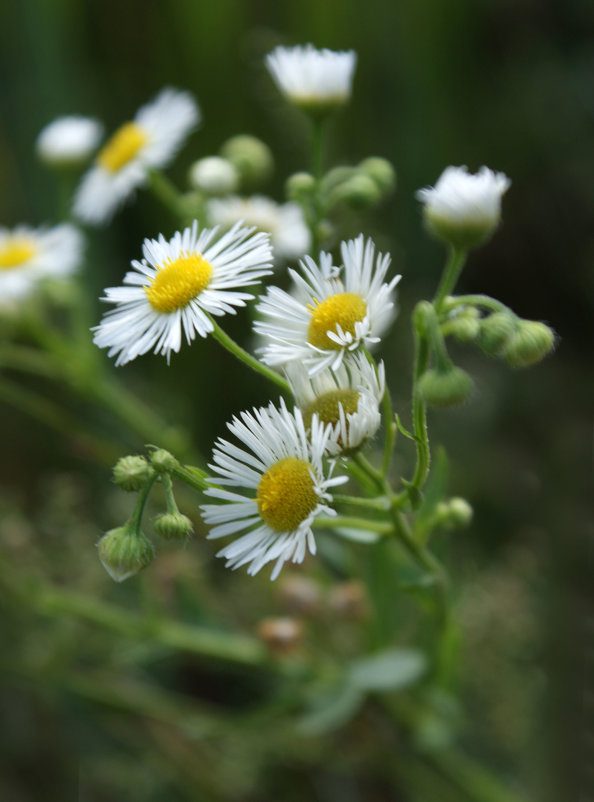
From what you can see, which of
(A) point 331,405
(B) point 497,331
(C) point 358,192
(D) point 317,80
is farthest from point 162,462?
(D) point 317,80

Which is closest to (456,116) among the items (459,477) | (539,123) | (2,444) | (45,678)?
(539,123)

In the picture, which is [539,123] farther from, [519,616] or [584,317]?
[519,616]

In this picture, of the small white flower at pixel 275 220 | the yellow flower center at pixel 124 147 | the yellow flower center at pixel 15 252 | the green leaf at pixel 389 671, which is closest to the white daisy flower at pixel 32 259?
the yellow flower center at pixel 15 252

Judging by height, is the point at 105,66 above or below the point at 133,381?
above

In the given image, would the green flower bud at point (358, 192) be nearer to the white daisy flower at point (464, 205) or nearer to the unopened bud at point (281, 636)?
the white daisy flower at point (464, 205)

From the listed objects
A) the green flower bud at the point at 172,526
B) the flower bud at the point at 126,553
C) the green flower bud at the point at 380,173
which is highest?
the green flower bud at the point at 380,173

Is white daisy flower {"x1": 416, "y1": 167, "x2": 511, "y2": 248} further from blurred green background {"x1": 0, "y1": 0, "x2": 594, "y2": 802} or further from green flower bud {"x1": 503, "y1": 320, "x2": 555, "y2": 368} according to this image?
blurred green background {"x1": 0, "y1": 0, "x2": 594, "y2": 802}

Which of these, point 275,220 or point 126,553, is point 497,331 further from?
point 275,220
